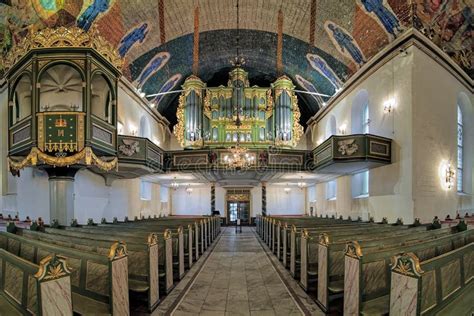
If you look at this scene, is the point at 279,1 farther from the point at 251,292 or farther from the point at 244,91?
the point at 251,292

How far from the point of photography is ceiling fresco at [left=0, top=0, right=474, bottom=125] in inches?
419

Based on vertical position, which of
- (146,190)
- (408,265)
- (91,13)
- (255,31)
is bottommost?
(146,190)

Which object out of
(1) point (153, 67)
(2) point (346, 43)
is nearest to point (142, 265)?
(2) point (346, 43)

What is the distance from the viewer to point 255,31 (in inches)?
691

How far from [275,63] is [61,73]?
13525mm

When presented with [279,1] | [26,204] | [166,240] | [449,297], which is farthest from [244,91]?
[449,297]

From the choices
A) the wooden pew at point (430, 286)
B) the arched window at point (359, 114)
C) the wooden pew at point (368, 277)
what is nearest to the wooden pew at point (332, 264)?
the wooden pew at point (368, 277)

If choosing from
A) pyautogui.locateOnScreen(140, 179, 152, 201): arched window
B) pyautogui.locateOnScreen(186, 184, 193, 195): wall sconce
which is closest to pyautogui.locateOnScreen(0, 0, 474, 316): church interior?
pyautogui.locateOnScreen(140, 179, 152, 201): arched window

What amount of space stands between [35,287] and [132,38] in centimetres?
1320

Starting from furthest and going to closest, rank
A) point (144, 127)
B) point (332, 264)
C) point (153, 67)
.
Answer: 1. point (144, 127)
2. point (153, 67)
3. point (332, 264)

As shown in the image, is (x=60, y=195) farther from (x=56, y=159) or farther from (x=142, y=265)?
(x=142, y=265)

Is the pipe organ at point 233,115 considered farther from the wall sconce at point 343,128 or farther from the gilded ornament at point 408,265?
the gilded ornament at point 408,265

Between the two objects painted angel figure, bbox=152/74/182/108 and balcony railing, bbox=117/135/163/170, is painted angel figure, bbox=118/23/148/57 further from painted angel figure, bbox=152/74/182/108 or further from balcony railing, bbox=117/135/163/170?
painted angel figure, bbox=152/74/182/108

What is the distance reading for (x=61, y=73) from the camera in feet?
34.7
